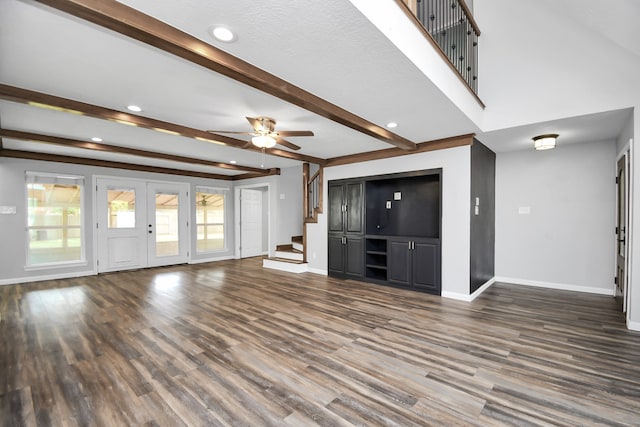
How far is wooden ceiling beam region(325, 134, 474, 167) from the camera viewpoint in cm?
438

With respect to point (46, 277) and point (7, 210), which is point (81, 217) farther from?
point (46, 277)

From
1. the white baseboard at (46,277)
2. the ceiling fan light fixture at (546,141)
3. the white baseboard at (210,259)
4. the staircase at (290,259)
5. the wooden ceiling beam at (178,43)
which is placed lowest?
the white baseboard at (210,259)

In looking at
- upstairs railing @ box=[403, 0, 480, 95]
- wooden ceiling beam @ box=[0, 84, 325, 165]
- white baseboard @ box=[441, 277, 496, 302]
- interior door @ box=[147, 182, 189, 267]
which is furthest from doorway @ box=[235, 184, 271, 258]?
upstairs railing @ box=[403, 0, 480, 95]

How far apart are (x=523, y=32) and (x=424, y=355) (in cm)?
430

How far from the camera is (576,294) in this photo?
461 cm

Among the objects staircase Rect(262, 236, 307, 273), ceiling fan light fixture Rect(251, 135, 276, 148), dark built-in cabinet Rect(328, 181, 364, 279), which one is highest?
ceiling fan light fixture Rect(251, 135, 276, 148)

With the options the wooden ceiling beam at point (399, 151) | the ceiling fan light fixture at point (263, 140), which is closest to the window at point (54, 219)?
the ceiling fan light fixture at point (263, 140)

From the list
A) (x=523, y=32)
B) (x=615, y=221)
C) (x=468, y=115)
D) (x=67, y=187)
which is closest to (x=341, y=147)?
(x=468, y=115)

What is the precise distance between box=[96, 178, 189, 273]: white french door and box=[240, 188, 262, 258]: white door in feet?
5.30

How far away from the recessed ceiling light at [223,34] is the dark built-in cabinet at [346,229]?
4.03 m

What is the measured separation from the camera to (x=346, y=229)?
19.4 ft

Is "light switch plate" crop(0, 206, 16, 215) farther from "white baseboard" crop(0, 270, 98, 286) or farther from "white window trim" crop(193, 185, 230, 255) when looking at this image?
"white window trim" crop(193, 185, 230, 255)

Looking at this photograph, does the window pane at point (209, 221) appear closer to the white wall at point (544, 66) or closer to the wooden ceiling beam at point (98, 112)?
the wooden ceiling beam at point (98, 112)

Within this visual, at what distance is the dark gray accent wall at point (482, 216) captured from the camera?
14.6 ft
